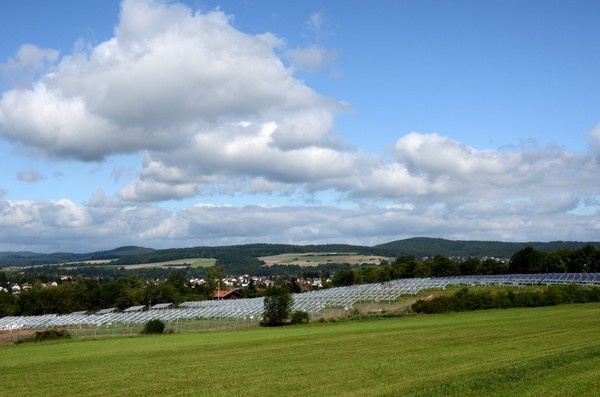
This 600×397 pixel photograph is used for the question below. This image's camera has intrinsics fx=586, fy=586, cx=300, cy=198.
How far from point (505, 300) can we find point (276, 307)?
31.3 m

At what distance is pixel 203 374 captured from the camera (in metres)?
26.3

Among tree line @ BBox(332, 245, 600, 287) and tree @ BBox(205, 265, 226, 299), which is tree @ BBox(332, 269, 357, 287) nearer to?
tree line @ BBox(332, 245, 600, 287)

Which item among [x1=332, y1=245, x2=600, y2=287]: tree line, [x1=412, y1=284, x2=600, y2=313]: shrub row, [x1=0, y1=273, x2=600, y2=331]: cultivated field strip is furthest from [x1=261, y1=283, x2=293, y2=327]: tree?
[x1=332, y1=245, x2=600, y2=287]: tree line

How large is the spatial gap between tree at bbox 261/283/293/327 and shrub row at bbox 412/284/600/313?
57.8 feet

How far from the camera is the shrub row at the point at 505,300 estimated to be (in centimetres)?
7857

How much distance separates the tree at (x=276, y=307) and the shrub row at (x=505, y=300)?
17623mm

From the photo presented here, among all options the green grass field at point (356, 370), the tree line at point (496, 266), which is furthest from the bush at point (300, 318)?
→ the tree line at point (496, 266)

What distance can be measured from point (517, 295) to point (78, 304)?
103 m

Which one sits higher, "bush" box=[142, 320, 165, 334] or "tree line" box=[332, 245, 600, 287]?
"tree line" box=[332, 245, 600, 287]

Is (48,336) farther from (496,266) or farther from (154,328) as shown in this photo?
(496,266)

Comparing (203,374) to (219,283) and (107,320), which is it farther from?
(219,283)

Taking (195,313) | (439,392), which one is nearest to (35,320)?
(195,313)

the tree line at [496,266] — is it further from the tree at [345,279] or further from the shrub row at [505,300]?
the shrub row at [505,300]

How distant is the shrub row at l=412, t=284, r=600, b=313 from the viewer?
3094 inches
